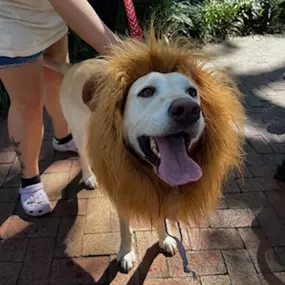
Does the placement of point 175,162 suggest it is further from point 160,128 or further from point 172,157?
point 160,128

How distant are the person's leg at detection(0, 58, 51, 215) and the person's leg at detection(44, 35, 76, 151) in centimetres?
33

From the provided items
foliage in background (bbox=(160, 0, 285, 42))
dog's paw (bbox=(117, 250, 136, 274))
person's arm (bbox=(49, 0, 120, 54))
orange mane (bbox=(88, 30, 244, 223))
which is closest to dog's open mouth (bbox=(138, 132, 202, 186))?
orange mane (bbox=(88, 30, 244, 223))

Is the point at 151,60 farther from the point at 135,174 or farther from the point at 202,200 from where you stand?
the point at 202,200

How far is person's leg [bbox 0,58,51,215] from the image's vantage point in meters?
2.46

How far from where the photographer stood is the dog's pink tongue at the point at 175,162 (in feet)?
5.90

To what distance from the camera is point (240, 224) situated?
2850mm

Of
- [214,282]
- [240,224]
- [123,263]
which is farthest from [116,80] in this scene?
[240,224]

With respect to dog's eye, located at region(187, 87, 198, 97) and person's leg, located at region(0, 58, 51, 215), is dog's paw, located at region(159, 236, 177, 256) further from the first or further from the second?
dog's eye, located at region(187, 87, 198, 97)

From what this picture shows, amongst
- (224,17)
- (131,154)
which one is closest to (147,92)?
(131,154)

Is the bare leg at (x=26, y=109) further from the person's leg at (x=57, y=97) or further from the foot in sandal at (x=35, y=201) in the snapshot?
the person's leg at (x=57, y=97)

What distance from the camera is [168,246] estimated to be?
2.59m

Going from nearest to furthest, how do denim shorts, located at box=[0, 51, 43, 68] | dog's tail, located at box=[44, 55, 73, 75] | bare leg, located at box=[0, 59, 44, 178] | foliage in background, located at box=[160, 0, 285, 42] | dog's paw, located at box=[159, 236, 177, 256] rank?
denim shorts, located at box=[0, 51, 43, 68], bare leg, located at box=[0, 59, 44, 178], dog's paw, located at box=[159, 236, 177, 256], dog's tail, located at box=[44, 55, 73, 75], foliage in background, located at box=[160, 0, 285, 42]

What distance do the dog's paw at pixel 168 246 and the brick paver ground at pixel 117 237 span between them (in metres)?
0.05

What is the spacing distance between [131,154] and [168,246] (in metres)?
0.96
